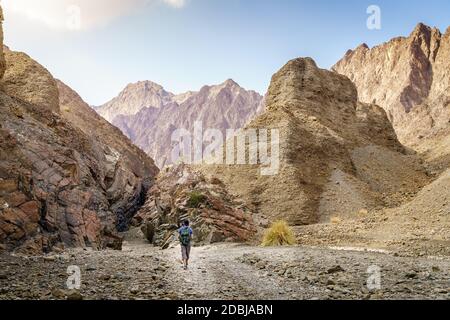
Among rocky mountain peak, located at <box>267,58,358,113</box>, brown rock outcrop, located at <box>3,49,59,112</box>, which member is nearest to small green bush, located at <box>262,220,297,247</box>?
brown rock outcrop, located at <box>3,49,59,112</box>

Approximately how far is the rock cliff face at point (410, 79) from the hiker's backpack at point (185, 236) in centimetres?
9405

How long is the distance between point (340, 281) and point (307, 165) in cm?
3402

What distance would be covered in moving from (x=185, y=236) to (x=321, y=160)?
33.0 meters

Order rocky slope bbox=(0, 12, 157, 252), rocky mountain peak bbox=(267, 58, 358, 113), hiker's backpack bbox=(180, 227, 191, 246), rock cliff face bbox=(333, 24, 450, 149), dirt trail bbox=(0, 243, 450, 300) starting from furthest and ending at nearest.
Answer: rock cliff face bbox=(333, 24, 450, 149) < rocky mountain peak bbox=(267, 58, 358, 113) < rocky slope bbox=(0, 12, 157, 252) < hiker's backpack bbox=(180, 227, 191, 246) < dirt trail bbox=(0, 243, 450, 300)

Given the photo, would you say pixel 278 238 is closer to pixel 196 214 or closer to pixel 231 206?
pixel 196 214

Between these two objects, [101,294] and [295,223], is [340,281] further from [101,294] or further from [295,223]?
[295,223]

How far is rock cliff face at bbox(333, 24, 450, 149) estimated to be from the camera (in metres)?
109

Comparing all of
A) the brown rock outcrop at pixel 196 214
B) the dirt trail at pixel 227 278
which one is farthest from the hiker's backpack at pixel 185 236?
the brown rock outcrop at pixel 196 214

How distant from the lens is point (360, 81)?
6629 inches

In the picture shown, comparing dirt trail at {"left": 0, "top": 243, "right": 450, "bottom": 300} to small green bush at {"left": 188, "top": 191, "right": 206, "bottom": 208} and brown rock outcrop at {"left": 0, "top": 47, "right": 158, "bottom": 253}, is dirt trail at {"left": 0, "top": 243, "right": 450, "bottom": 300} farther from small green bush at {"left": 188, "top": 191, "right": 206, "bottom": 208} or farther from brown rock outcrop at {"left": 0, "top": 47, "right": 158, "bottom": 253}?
small green bush at {"left": 188, "top": 191, "right": 206, "bottom": 208}

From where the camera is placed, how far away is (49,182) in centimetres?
2209

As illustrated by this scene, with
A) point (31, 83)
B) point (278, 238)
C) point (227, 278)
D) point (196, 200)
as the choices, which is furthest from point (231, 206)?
point (31, 83)

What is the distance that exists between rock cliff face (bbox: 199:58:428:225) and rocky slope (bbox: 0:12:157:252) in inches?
496
